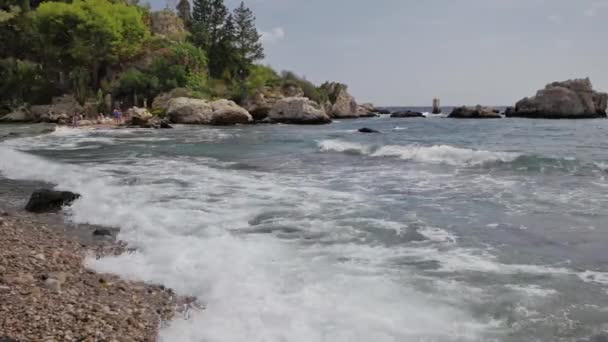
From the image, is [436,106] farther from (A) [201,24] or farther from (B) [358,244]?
(B) [358,244]

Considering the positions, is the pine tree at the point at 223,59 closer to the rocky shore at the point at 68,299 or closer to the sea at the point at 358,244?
the sea at the point at 358,244

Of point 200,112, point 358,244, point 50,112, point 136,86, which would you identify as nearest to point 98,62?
point 136,86

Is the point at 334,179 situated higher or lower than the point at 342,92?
lower

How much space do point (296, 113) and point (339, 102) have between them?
2491 centimetres

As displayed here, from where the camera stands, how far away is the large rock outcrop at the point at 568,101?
2758 inches

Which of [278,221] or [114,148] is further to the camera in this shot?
[114,148]

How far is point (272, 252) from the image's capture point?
8055mm

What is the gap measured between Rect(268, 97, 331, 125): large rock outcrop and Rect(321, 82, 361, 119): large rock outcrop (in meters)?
21.7

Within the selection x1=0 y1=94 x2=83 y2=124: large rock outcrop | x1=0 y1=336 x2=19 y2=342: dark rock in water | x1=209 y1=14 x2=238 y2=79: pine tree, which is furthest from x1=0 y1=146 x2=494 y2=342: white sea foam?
x1=209 y1=14 x2=238 y2=79: pine tree

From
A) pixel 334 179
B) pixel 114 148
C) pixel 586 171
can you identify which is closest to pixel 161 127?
pixel 114 148

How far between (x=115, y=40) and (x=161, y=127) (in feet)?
73.3

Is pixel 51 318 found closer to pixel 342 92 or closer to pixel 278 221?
pixel 278 221

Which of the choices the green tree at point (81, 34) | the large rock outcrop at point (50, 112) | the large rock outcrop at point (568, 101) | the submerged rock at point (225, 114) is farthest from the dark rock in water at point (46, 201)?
the large rock outcrop at point (568, 101)

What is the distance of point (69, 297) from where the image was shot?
18.8 feet
